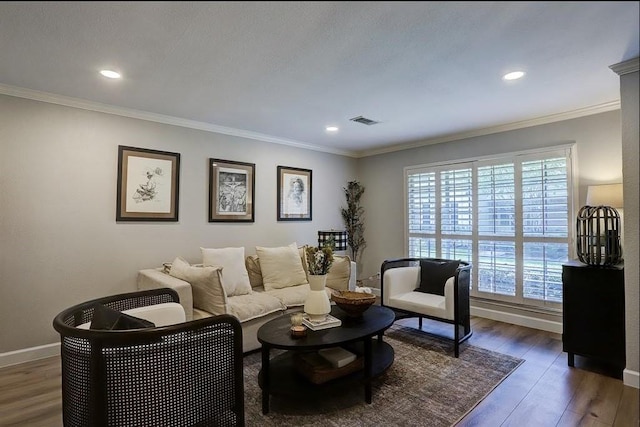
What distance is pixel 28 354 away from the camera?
9.62 ft

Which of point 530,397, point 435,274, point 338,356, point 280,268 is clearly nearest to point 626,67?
point 435,274

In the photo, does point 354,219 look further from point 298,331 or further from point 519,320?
point 298,331

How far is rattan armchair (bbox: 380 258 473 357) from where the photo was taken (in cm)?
307

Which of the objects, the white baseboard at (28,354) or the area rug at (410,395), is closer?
the area rug at (410,395)

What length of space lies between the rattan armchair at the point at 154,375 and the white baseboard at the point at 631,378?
2.76m

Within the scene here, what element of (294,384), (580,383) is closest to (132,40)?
(294,384)

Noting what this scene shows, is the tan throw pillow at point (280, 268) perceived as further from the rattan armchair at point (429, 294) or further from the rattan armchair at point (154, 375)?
the rattan armchair at point (154, 375)

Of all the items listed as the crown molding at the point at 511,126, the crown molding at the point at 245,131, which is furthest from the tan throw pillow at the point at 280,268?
the crown molding at the point at 511,126

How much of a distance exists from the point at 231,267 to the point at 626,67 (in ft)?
12.2

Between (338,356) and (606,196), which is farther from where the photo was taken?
(606,196)

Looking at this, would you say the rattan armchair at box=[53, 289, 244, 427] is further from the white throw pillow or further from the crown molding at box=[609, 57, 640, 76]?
the crown molding at box=[609, 57, 640, 76]

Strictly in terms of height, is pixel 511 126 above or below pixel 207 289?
above

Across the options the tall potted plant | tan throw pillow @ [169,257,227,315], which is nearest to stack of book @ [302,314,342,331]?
tan throw pillow @ [169,257,227,315]

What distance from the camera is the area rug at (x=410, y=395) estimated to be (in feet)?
6.79
